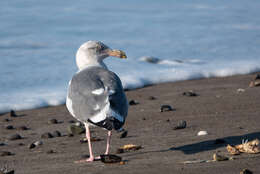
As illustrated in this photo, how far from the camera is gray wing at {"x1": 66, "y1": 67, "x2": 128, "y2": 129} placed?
185 inches

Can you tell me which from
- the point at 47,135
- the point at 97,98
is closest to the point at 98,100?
the point at 97,98

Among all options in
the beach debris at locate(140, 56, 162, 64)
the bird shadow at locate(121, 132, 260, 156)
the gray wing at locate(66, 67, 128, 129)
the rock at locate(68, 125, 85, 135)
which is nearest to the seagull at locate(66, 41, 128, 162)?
the gray wing at locate(66, 67, 128, 129)

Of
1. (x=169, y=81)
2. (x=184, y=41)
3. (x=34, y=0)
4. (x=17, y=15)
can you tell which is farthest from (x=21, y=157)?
(x=34, y=0)

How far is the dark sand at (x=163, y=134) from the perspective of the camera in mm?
4523

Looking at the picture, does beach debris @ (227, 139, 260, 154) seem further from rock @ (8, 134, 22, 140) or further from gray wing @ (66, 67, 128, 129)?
rock @ (8, 134, 22, 140)

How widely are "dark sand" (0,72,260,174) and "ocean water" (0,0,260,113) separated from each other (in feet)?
3.88

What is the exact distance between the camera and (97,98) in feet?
16.0

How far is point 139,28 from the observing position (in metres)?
15.5

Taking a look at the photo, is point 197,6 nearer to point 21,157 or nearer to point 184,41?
point 184,41

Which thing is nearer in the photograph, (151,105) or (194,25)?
(151,105)

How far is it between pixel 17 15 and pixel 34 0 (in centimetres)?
248

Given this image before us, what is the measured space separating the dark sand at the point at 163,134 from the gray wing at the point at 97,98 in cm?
41

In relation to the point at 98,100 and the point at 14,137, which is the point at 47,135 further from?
the point at 98,100

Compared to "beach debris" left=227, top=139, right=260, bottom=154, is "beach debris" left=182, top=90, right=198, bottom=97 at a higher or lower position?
lower
